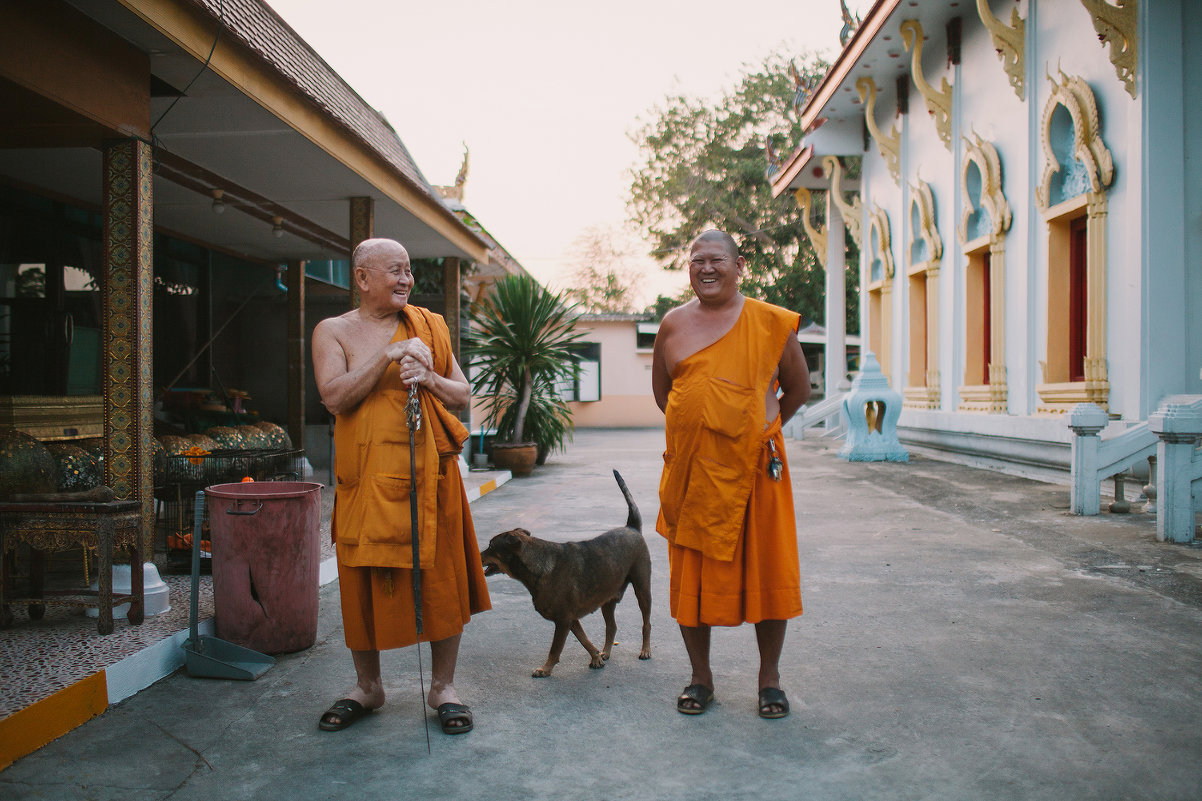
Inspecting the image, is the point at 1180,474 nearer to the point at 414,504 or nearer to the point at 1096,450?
the point at 1096,450

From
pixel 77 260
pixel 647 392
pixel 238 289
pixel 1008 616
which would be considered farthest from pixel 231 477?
pixel 647 392

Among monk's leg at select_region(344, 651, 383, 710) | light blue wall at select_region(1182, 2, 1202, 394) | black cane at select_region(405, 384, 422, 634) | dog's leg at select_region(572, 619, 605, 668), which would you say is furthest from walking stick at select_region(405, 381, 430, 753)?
light blue wall at select_region(1182, 2, 1202, 394)

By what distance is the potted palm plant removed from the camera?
456 inches

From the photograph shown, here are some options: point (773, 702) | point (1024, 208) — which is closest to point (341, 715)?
point (773, 702)

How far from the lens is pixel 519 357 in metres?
11.6

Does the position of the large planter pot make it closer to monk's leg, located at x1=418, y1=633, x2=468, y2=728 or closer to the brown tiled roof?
the brown tiled roof

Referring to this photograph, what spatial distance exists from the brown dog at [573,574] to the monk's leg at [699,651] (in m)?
0.52

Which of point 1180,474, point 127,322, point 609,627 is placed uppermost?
point 127,322

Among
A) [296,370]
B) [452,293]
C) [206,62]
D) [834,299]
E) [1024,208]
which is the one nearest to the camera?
[206,62]

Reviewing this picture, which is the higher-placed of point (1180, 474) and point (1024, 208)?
point (1024, 208)

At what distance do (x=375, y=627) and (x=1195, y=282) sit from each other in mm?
7594

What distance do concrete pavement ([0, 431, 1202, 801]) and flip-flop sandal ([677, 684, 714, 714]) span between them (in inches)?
1.5

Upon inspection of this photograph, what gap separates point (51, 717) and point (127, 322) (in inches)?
83.7

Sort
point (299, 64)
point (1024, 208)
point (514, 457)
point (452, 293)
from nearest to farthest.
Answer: point (299, 64) → point (1024, 208) → point (452, 293) → point (514, 457)
